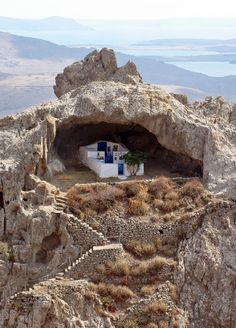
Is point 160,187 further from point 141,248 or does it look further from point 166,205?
point 141,248

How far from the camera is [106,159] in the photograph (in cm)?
4609

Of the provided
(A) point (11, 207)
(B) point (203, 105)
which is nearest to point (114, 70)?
(B) point (203, 105)

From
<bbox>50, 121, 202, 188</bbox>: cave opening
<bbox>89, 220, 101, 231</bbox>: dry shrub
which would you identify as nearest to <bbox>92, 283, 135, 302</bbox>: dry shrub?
<bbox>89, 220, 101, 231</bbox>: dry shrub

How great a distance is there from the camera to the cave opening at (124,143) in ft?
155

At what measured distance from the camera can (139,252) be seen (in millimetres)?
38000

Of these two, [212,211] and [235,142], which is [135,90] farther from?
[212,211]

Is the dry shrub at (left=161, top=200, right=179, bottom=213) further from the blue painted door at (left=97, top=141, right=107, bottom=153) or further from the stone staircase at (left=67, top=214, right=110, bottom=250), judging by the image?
the blue painted door at (left=97, top=141, right=107, bottom=153)

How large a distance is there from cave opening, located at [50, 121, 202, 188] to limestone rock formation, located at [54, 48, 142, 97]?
19.9ft

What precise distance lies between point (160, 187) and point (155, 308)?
28.8 feet

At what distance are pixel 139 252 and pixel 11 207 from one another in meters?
7.57

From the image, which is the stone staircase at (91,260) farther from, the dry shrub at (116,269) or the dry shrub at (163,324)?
the dry shrub at (163,324)

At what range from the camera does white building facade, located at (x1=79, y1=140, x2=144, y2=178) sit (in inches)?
1778

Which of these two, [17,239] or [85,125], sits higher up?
[85,125]

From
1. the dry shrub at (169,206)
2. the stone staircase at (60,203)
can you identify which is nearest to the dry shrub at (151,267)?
the dry shrub at (169,206)
